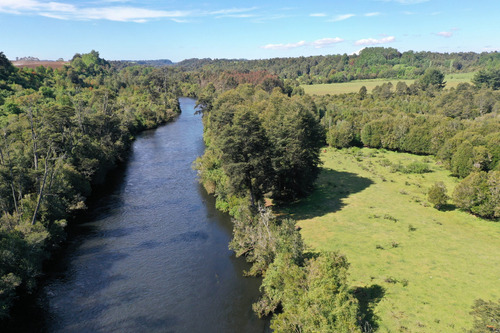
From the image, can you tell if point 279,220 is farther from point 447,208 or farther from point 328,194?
point 447,208

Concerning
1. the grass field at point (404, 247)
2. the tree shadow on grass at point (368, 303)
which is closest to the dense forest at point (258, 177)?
the tree shadow on grass at point (368, 303)

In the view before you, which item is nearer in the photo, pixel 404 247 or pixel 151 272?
pixel 151 272

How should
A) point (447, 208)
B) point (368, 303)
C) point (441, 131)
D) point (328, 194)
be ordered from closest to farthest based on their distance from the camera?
point (368, 303), point (447, 208), point (328, 194), point (441, 131)

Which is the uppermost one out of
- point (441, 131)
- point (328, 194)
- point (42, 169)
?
point (441, 131)

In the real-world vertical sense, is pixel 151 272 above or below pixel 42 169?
below

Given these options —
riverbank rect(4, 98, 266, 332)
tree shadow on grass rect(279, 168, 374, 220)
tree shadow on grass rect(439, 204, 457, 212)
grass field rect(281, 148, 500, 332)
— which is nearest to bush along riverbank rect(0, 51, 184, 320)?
riverbank rect(4, 98, 266, 332)

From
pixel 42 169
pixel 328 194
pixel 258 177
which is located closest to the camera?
pixel 42 169

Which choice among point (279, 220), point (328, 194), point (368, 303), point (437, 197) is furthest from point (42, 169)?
point (437, 197)

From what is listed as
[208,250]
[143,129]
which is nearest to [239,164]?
[208,250]
